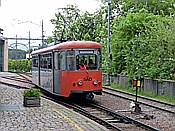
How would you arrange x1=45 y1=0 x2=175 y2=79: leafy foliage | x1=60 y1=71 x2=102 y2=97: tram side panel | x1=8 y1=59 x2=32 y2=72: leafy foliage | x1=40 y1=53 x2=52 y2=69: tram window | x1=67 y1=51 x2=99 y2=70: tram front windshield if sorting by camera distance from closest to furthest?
x1=60 y1=71 x2=102 y2=97: tram side panel → x1=67 y1=51 x2=99 y2=70: tram front windshield → x1=40 y1=53 x2=52 y2=69: tram window → x1=45 y1=0 x2=175 y2=79: leafy foliage → x1=8 y1=59 x2=32 y2=72: leafy foliage

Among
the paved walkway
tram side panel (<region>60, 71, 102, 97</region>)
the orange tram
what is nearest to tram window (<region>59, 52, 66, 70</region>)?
the orange tram

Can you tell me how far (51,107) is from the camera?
52.2ft

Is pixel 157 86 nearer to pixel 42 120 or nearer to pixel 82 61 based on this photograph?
pixel 82 61

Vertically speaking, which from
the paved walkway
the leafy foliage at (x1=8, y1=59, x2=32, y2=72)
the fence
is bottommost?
the paved walkway

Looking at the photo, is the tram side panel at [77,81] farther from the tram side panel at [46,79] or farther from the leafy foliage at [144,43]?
the leafy foliage at [144,43]

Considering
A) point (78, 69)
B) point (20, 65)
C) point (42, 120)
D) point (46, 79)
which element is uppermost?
point (78, 69)

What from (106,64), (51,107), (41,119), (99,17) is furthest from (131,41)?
(99,17)

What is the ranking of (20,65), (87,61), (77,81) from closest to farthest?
(77,81), (87,61), (20,65)

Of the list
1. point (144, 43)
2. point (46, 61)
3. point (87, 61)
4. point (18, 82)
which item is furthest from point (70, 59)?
point (18, 82)

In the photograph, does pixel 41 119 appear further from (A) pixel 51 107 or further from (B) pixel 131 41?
(B) pixel 131 41

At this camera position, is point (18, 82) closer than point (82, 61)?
No

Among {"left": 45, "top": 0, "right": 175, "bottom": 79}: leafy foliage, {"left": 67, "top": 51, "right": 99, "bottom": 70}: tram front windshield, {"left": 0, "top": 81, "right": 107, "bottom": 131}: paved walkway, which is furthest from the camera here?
{"left": 45, "top": 0, "right": 175, "bottom": 79}: leafy foliage

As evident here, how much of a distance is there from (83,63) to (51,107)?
3.53 m

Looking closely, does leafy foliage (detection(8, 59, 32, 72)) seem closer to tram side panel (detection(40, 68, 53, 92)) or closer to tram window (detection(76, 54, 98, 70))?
tram side panel (detection(40, 68, 53, 92))
